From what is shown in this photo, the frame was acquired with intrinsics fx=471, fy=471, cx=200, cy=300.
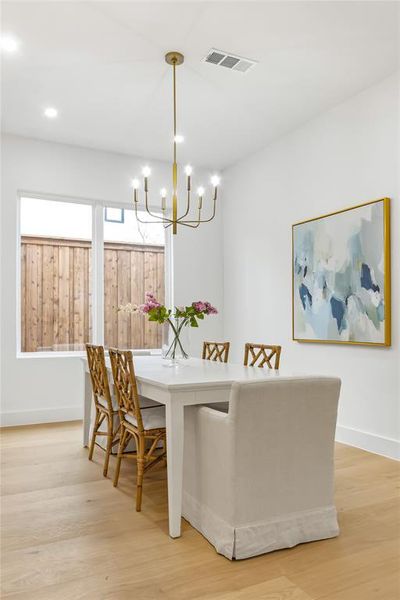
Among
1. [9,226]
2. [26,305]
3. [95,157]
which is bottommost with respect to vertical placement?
[26,305]

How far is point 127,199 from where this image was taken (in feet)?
18.3

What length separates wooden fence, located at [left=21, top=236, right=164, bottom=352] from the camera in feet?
17.0

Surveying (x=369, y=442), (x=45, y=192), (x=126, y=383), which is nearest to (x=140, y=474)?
(x=126, y=383)

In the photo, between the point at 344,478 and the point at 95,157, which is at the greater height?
the point at 95,157

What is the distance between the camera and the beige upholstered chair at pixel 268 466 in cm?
214

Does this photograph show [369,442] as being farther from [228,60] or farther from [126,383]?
[228,60]

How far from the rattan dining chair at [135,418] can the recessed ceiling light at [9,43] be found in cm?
226

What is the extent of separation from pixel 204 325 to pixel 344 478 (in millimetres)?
3049

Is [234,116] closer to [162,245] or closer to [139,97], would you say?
[139,97]

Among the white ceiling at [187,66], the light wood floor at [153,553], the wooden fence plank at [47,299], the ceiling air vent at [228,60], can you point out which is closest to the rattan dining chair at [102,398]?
the light wood floor at [153,553]

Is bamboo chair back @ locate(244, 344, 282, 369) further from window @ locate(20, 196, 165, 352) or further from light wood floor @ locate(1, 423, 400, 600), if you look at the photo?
window @ locate(20, 196, 165, 352)

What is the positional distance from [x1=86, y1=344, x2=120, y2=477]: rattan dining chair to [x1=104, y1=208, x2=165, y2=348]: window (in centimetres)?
192

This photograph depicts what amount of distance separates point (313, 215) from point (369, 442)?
2142 mm

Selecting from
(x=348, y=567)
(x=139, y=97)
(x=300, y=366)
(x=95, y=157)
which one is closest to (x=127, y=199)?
(x=95, y=157)
